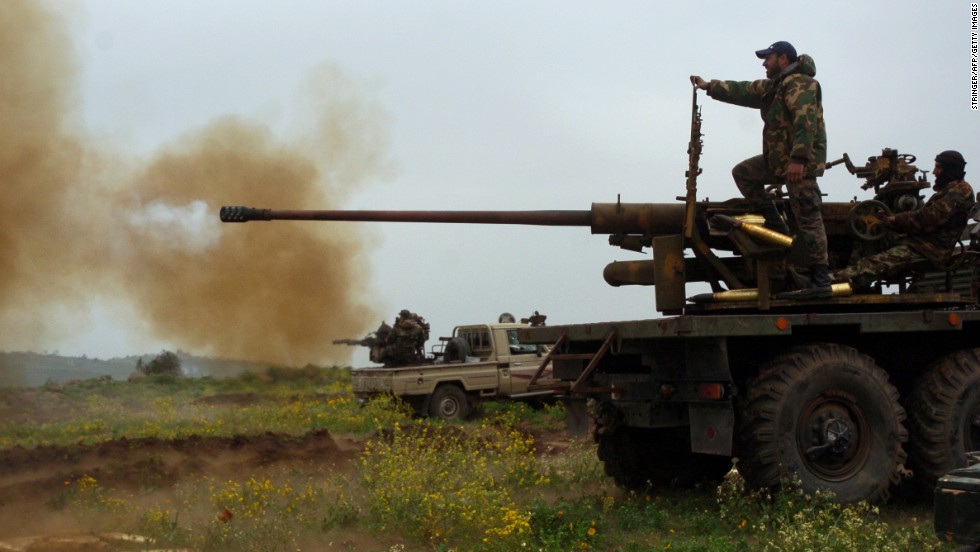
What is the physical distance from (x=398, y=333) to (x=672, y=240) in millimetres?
11743

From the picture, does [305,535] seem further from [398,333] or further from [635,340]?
[398,333]

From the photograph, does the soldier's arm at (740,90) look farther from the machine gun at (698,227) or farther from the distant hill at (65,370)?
the distant hill at (65,370)

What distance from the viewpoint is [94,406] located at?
69.5ft

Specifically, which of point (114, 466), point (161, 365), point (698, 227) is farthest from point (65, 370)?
point (698, 227)

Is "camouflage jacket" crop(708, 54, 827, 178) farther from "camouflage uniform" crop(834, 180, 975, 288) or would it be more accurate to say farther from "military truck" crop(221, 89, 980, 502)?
"camouflage uniform" crop(834, 180, 975, 288)

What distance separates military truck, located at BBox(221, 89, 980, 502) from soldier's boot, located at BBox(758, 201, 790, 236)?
0.10 meters

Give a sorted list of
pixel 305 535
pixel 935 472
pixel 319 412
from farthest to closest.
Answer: pixel 319 412
pixel 935 472
pixel 305 535

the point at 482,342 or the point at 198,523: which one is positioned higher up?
the point at 482,342

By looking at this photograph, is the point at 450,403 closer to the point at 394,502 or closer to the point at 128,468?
the point at 128,468

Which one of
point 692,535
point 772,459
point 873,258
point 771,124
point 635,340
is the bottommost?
point 692,535

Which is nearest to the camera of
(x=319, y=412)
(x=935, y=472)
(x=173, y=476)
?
(x=935, y=472)

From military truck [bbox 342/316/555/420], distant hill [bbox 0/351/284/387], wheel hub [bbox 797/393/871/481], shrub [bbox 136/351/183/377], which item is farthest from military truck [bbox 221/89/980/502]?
shrub [bbox 136/351/183/377]

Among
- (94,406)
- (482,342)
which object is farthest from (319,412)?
(94,406)

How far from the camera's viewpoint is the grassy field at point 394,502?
731cm
